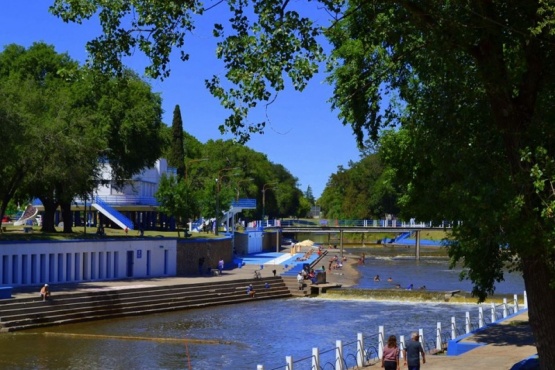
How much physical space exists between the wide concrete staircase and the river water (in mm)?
945

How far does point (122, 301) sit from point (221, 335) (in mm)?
8397

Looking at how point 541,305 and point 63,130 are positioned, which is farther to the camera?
point 63,130

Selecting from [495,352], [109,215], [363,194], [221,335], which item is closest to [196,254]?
[109,215]

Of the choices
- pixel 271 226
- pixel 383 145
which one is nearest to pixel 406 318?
pixel 383 145

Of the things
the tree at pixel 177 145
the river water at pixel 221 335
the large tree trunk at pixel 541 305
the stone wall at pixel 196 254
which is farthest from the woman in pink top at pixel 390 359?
the tree at pixel 177 145

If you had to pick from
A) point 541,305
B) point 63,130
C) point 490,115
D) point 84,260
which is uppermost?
point 63,130

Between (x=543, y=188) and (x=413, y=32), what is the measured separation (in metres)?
4.67

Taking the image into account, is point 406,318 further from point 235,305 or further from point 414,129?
point 414,129

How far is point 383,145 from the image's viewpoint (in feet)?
94.5

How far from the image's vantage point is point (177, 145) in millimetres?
101500

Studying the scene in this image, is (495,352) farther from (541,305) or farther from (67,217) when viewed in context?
(67,217)

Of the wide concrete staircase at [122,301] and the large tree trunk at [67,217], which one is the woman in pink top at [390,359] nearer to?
the wide concrete staircase at [122,301]

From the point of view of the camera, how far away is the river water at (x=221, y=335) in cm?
2911

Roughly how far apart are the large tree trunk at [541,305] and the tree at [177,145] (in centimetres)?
8793
